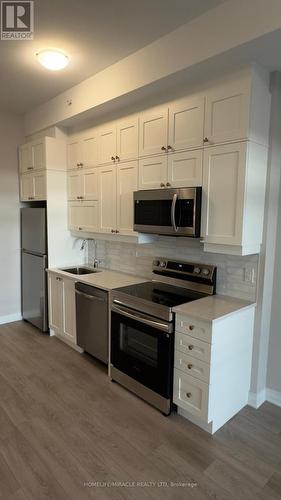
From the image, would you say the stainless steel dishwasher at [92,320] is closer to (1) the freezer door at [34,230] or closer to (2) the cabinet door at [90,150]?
(1) the freezer door at [34,230]

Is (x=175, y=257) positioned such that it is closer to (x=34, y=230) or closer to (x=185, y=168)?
(x=185, y=168)

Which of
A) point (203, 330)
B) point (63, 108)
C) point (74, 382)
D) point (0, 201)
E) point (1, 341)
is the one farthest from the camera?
point (0, 201)

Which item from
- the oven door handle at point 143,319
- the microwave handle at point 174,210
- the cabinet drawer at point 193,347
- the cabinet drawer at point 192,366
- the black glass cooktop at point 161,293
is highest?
the microwave handle at point 174,210

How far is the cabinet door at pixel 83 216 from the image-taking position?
3477 mm

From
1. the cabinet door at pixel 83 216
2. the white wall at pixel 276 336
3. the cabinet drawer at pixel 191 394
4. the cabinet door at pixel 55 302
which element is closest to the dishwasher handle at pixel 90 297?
the cabinet door at pixel 55 302

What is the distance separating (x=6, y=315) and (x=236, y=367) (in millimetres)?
3220

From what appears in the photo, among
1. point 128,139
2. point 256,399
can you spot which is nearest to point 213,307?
point 256,399

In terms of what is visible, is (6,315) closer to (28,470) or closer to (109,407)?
(109,407)

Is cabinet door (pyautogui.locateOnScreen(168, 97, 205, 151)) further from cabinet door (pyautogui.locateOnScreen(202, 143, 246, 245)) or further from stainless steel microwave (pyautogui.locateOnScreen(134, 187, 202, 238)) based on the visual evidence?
stainless steel microwave (pyautogui.locateOnScreen(134, 187, 202, 238))

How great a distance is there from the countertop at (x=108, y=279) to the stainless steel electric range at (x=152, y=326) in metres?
0.16

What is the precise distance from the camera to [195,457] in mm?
1998

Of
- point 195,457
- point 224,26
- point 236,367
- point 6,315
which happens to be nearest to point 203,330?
point 236,367

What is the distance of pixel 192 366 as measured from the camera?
219cm

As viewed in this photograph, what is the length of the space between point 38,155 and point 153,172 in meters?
1.78
